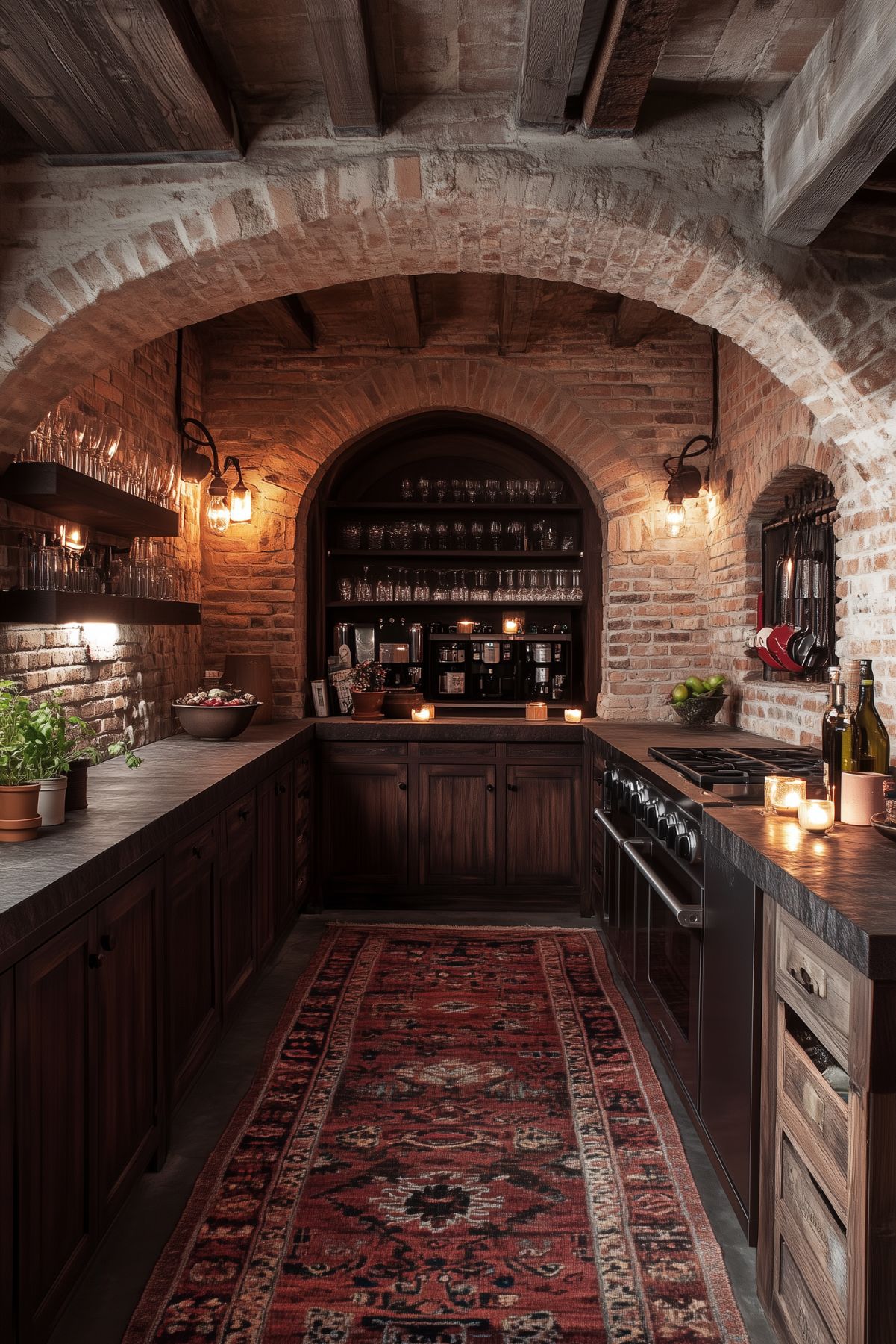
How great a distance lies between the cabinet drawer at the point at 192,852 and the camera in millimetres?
2709

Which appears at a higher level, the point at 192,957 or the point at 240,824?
the point at 240,824

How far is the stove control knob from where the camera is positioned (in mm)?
2627

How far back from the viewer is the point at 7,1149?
1625mm

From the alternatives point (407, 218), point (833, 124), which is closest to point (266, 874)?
point (407, 218)

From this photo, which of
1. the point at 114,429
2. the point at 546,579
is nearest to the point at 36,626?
the point at 114,429

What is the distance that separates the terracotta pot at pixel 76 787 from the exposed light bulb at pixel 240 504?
2.76m

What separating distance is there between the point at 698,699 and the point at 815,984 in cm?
305

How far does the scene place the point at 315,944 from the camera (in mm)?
4598

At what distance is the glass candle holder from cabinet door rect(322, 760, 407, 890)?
9.33ft

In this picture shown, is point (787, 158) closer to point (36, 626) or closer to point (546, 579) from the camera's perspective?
point (36, 626)

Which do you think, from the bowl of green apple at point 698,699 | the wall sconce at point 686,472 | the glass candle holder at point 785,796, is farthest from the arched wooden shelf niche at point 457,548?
the glass candle holder at point 785,796

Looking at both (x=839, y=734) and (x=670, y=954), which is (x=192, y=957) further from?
(x=839, y=734)

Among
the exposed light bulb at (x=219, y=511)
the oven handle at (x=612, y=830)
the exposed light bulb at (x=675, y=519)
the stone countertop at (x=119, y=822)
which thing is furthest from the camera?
the exposed light bulb at (x=675, y=519)

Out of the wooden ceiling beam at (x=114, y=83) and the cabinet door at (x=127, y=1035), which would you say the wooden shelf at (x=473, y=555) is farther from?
the cabinet door at (x=127, y=1035)
